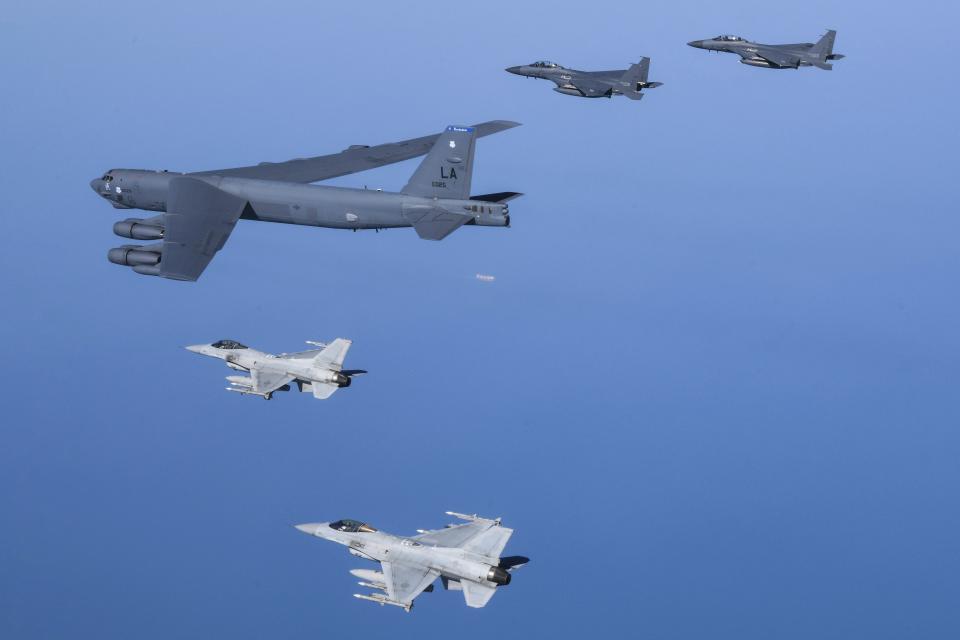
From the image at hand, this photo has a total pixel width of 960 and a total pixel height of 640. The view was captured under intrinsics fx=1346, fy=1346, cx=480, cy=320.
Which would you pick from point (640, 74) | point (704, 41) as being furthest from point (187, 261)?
point (704, 41)

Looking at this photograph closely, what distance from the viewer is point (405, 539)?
210ft

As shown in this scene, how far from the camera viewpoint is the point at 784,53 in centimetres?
10481

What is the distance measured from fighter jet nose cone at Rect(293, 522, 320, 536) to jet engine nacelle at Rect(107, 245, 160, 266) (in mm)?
19472

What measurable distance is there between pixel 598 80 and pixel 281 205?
3298cm

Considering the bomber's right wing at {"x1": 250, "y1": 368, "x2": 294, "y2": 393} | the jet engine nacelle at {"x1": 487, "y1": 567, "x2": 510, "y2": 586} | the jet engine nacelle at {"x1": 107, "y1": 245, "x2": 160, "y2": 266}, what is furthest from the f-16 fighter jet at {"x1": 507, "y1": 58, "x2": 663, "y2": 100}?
the jet engine nacelle at {"x1": 487, "y1": 567, "x2": 510, "y2": 586}

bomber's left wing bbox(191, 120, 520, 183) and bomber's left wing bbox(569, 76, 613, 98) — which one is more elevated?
bomber's left wing bbox(569, 76, 613, 98)

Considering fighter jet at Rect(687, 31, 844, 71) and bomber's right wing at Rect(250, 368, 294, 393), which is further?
fighter jet at Rect(687, 31, 844, 71)

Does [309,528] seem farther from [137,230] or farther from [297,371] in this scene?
[137,230]

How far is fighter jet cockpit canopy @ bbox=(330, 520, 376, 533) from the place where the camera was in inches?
2576

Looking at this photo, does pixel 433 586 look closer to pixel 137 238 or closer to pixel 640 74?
pixel 137 238

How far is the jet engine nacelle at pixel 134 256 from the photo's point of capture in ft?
253

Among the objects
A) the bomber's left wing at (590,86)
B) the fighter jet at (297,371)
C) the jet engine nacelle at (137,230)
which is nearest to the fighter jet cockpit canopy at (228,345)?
the fighter jet at (297,371)

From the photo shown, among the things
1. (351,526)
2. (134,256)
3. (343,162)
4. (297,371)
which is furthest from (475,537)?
(343,162)

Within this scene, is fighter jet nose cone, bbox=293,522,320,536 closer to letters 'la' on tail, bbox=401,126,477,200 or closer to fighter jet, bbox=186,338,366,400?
fighter jet, bbox=186,338,366,400
